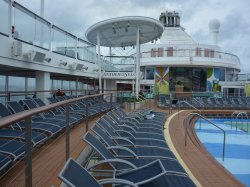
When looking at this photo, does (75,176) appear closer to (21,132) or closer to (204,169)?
(21,132)

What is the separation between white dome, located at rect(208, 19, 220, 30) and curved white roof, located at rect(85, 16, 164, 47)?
25.4m

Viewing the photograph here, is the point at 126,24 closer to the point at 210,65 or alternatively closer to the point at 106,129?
the point at 106,129

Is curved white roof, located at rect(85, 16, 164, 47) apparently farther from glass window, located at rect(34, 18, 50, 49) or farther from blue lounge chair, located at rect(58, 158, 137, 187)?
blue lounge chair, located at rect(58, 158, 137, 187)

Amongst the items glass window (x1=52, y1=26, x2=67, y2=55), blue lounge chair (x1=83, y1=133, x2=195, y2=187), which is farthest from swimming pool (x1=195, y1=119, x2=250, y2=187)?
glass window (x1=52, y1=26, x2=67, y2=55)

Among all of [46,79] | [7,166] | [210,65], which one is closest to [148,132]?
[7,166]

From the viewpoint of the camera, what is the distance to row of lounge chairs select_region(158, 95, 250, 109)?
1619 centimetres

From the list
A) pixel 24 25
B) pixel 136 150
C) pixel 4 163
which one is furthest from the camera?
pixel 24 25

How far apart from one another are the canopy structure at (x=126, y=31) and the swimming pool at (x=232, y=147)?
513 cm

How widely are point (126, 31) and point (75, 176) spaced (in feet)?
47.7

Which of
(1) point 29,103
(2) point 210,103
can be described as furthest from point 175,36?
(1) point 29,103

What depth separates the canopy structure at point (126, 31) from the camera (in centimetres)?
1445

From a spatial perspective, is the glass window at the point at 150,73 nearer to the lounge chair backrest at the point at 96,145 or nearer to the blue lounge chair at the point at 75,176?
the lounge chair backrest at the point at 96,145

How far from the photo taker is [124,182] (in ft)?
8.16

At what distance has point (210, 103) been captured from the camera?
17047 mm
